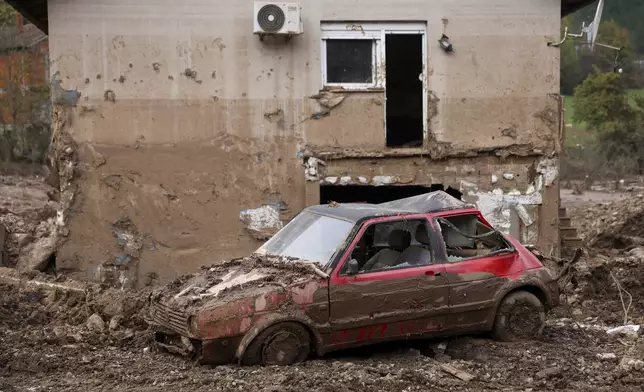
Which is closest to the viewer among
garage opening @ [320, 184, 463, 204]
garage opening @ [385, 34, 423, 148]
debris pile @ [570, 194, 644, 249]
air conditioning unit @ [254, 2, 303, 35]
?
air conditioning unit @ [254, 2, 303, 35]

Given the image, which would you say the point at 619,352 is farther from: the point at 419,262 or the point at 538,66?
the point at 538,66

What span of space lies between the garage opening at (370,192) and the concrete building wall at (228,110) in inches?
25.1

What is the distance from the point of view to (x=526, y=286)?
903cm

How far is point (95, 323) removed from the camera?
32.2ft

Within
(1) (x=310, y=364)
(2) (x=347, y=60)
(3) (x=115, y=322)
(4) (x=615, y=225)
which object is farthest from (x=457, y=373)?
(4) (x=615, y=225)

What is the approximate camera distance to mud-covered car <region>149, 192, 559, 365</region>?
25.4ft

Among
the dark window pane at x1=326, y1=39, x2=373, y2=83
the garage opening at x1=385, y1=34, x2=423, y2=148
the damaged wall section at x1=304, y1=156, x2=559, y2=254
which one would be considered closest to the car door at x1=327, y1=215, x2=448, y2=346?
the damaged wall section at x1=304, y1=156, x2=559, y2=254

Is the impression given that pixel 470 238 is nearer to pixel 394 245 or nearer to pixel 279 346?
pixel 394 245

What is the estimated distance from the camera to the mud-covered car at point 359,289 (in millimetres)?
7750

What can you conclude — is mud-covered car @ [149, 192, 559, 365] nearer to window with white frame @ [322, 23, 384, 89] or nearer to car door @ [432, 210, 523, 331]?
car door @ [432, 210, 523, 331]

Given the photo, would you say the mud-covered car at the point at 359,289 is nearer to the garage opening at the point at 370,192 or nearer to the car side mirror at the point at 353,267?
the car side mirror at the point at 353,267

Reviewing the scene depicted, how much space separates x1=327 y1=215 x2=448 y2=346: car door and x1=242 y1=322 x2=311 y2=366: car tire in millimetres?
287

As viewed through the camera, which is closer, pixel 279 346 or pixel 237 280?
pixel 279 346

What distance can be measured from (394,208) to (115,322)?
11.7ft
